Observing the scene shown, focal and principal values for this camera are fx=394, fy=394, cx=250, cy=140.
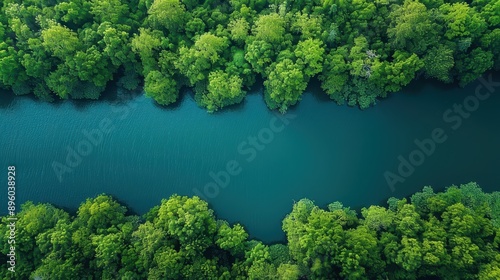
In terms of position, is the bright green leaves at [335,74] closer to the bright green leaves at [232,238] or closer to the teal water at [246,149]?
the teal water at [246,149]

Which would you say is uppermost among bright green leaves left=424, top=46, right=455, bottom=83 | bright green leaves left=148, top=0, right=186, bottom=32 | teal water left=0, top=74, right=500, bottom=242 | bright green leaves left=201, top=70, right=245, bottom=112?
bright green leaves left=148, top=0, right=186, bottom=32

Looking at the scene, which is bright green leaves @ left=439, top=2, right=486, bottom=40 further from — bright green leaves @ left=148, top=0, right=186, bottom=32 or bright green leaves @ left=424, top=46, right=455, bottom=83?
bright green leaves @ left=148, top=0, right=186, bottom=32

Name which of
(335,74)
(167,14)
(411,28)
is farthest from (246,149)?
(411,28)

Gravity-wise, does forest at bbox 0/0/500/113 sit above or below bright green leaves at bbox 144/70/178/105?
above

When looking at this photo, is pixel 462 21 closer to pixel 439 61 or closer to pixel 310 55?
pixel 439 61

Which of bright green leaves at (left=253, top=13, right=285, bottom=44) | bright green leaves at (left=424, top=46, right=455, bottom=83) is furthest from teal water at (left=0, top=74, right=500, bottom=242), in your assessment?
bright green leaves at (left=253, top=13, right=285, bottom=44)

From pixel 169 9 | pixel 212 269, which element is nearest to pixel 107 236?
pixel 212 269

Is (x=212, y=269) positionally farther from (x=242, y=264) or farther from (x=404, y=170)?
(x=404, y=170)

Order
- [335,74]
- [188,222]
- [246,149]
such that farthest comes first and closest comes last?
1. [246,149]
2. [335,74]
3. [188,222]

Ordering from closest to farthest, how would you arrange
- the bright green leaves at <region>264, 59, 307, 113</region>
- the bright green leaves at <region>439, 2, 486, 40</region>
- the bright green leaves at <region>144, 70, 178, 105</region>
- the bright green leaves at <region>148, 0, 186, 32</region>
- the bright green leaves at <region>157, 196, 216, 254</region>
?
1. the bright green leaves at <region>157, 196, 216, 254</region>
2. the bright green leaves at <region>439, 2, 486, 40</region>
3. the bright green leaves at <region>148, 0, 186, 32</region>
4. the bright green leaves at <region>264, 59, 307, 113</region>
5. the bright green leaves at <region>144, 70, 178, 105</region>
